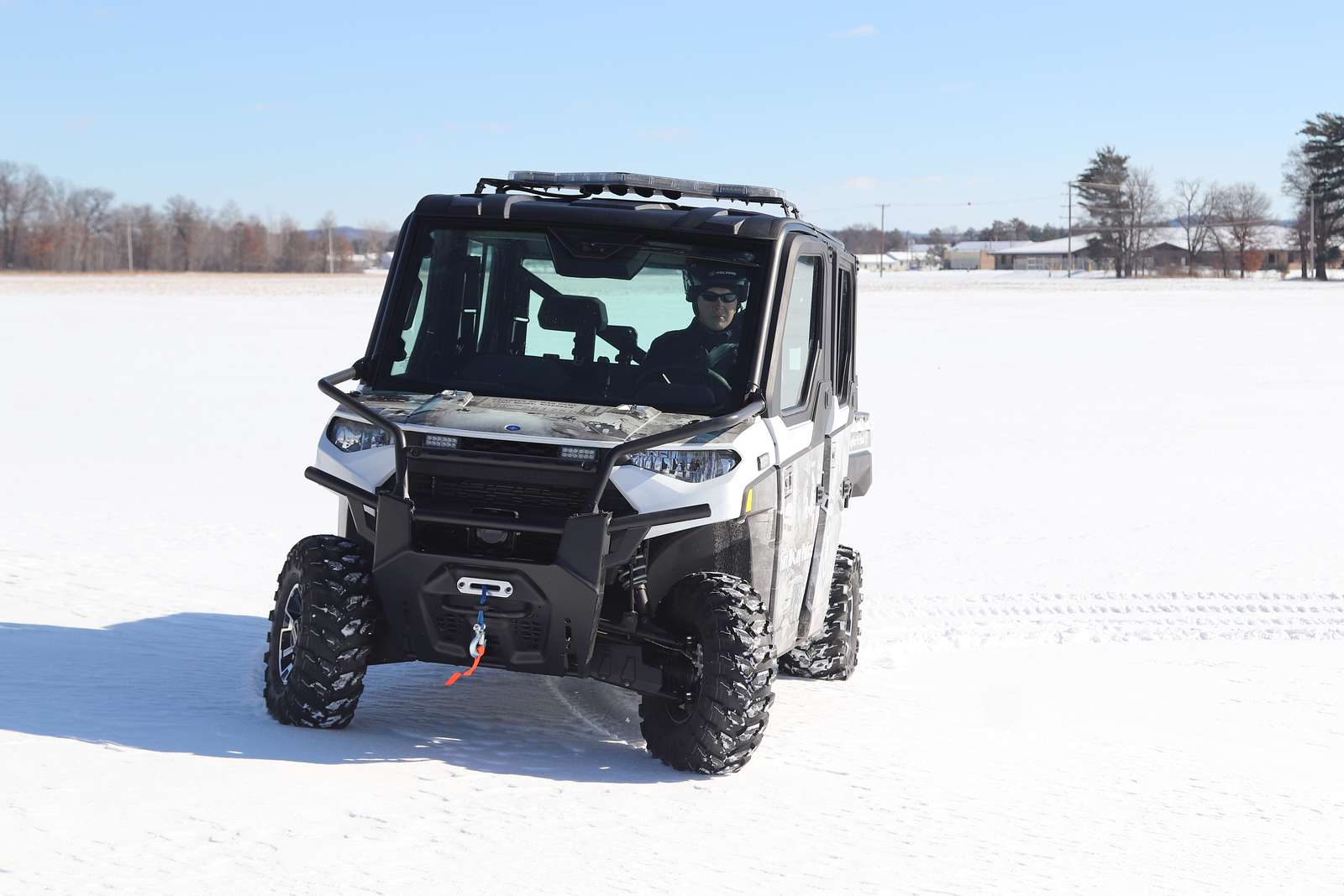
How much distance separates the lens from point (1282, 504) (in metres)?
13.3

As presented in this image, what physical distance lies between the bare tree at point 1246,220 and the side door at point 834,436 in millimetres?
127285

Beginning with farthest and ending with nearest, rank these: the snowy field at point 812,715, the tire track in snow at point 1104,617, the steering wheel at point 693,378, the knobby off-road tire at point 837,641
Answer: the tire track in snow at point 1104,617
the knobby off-road tire at point 837,641
the steering wheel at point 693,378
the snowy field at point 812,715

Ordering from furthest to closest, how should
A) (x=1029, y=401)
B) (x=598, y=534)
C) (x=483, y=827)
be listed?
(x=1029, y=401) → (x=598, y=534) → (x=483, y=827)

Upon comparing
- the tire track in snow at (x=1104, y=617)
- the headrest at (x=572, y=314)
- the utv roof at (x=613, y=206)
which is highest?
the utv roof at (x=613, y=206)

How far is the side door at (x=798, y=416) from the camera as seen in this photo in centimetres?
596

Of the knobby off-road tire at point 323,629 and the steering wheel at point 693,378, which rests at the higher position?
the steering wheel at point 693,378

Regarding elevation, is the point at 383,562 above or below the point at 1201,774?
above

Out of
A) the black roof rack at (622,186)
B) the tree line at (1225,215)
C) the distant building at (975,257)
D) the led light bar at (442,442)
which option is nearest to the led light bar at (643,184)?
the black roof rack at (622,186)

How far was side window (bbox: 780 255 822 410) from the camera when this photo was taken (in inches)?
241

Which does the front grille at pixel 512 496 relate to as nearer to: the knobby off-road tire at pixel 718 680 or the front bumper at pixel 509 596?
the front bumper at pixel 509 596

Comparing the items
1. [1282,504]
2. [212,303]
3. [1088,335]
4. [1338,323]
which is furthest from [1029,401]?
[212,303]

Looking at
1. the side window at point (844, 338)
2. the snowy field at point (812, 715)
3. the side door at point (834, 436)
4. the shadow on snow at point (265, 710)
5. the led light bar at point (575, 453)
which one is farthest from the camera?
the side window at point (844, 338)

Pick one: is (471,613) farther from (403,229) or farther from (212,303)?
(212,303)

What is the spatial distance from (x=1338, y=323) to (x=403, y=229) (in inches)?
1490
